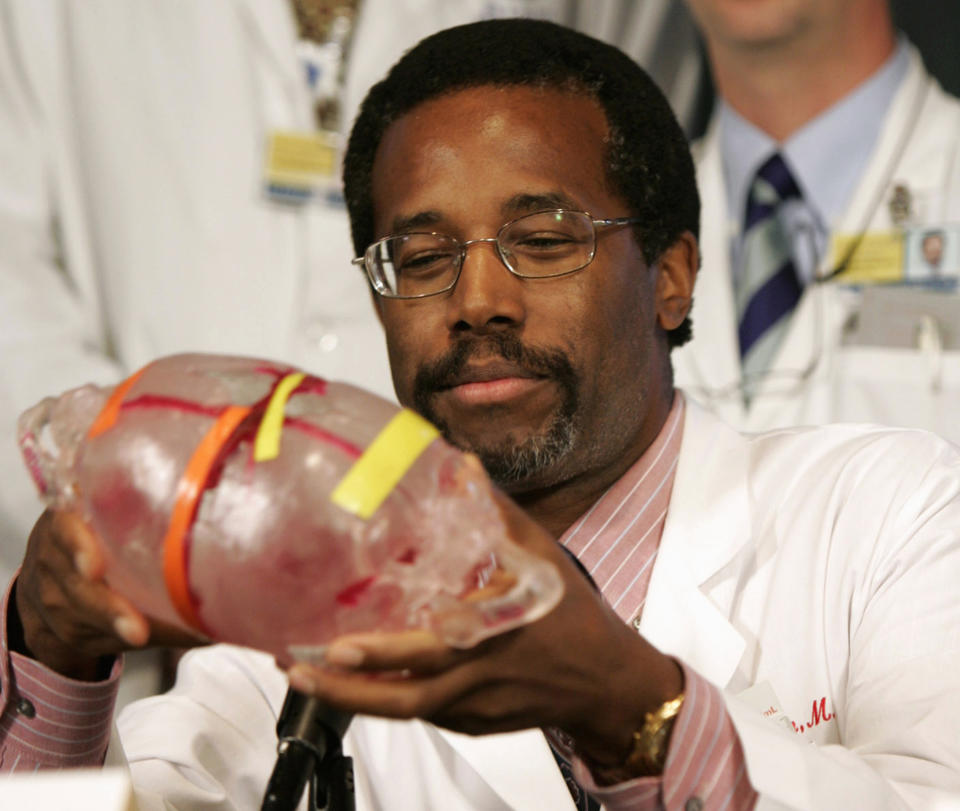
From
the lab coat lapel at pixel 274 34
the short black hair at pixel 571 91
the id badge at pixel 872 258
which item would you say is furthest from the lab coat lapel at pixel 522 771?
the lab coat lapel at pixel 274 34

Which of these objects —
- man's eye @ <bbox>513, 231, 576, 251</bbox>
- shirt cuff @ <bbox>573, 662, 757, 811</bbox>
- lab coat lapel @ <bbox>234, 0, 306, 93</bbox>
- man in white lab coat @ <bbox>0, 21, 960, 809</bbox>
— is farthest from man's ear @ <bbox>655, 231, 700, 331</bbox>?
lab coat lapel @ <bbox>234, 0, 306, 93</bbox>

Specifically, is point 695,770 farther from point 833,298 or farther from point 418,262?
point 833,298

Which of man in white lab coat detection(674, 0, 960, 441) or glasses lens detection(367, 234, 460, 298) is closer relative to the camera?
glasses lens detection(367, 234, 460, 298)

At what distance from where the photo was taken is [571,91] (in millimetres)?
1419

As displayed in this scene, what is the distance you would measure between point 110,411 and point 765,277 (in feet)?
6.36

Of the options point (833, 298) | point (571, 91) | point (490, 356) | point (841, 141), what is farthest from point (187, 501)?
point (841, 141)

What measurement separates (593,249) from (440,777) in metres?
0.65

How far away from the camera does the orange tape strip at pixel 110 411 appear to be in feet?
2.30

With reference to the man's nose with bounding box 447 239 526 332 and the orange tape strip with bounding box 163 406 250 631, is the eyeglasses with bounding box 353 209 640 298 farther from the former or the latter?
the orange tape strip with bounding box 163 406 250 631

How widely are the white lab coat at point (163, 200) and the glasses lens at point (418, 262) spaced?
1018 mm

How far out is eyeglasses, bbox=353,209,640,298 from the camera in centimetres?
127

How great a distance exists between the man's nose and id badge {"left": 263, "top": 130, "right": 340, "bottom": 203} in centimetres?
124

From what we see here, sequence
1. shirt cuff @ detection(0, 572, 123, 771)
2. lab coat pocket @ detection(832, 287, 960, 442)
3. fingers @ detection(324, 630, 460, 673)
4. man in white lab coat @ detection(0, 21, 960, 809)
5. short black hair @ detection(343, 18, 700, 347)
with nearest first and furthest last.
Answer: fingers @ detection(324, 630, 460, 673) < shirt cuff @ detection(0, 572, 123, 771) < man in white lab coat @ detection(0, 21, 960, 809) < short black hair @ detection(343, 18, 700, 347) < lab coat pocket @ detection(832, 287, 960, 442)

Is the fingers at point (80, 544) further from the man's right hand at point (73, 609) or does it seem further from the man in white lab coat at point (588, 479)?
the man in white lab coat at point (588, 479)
